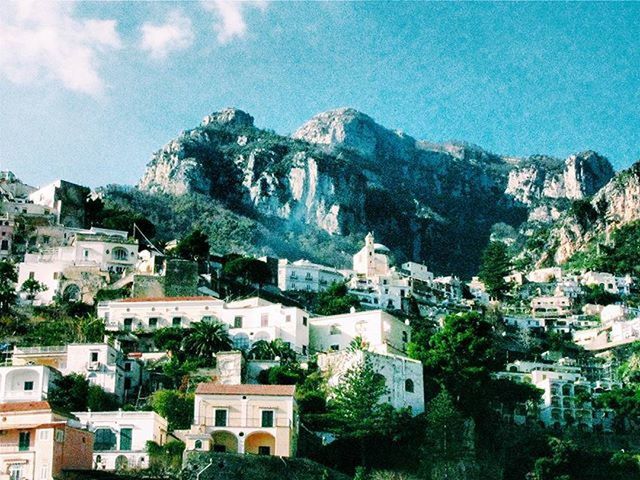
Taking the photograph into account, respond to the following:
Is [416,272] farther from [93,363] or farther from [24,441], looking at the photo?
[24,441]

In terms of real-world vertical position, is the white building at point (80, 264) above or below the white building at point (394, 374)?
above

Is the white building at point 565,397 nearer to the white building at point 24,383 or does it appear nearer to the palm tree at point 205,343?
the palm tree at point 205,343

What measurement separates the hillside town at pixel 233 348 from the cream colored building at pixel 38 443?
0.08 meters

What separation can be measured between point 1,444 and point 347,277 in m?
66.6

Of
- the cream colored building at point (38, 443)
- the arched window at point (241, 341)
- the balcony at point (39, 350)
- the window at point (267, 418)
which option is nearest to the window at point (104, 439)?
the cream colored building at point (38, 443)

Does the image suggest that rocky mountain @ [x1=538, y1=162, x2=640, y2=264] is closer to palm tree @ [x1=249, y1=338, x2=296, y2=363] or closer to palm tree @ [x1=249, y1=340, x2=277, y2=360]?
palm tree @ [x1=249, y1=338, x2=296, y2=363]

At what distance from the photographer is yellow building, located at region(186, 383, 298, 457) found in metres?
46.4

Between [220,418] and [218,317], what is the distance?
2301cm

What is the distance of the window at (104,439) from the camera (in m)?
45.6

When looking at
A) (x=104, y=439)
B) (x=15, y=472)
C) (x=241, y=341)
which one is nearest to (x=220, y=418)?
(x=104, y=439)

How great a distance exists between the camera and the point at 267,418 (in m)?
46.9

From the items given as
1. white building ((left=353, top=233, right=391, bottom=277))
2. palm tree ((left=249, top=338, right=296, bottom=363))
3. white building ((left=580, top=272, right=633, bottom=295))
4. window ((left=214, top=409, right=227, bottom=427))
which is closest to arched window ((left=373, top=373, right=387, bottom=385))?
palm tree ((left=249, top=338, right=296, bottom=363))

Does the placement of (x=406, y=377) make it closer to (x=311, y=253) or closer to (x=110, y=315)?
(x=110, y=315)

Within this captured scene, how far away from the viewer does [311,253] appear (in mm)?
143500
